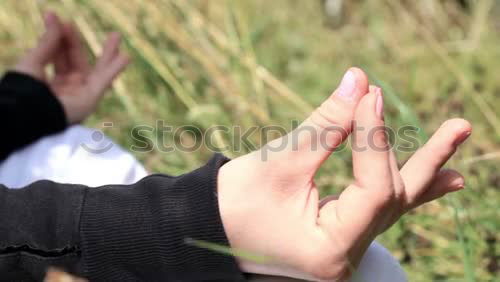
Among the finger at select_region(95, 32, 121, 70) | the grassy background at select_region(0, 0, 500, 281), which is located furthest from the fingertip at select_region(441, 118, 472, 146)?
the finger at select_region(95, 32, 121, 70)

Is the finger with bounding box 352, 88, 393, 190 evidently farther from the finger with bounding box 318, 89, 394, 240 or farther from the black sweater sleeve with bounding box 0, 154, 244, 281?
the black sweater sleeve with bounding box 0, 154, 244, 281

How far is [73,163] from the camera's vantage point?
91 cm

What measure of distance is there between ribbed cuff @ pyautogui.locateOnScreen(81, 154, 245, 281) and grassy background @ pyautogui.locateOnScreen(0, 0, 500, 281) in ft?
1.24

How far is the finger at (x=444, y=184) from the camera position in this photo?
1.96 feet

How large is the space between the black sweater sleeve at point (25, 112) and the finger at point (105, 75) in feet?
0.33

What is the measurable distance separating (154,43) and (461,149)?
1.92 feet

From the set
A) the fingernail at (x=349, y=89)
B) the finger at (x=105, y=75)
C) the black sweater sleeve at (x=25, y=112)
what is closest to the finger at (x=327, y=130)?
the fingernail at (x=349, y=89)

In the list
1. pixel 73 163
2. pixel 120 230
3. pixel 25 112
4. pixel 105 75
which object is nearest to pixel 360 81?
pixel 120 230

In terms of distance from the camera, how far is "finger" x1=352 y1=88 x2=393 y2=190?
1.81 ft

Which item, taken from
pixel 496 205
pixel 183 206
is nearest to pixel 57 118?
pixel 183 206

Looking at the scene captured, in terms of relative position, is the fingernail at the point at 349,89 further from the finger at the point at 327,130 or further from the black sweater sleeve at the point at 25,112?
the black sweater sleeve at the point at 25,112

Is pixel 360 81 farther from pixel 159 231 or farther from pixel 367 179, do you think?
pixel 159 231

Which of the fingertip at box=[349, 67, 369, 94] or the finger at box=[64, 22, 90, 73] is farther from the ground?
the fingertip at box=[349, 67, 369, 94]

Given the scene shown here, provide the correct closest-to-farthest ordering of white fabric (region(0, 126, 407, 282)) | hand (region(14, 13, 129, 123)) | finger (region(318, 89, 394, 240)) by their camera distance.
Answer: finger (region(318, 89, 394, 240)) → white fabric (region(0, 126, 407, 282)) → hand (region(14, 13, 129, 123))
